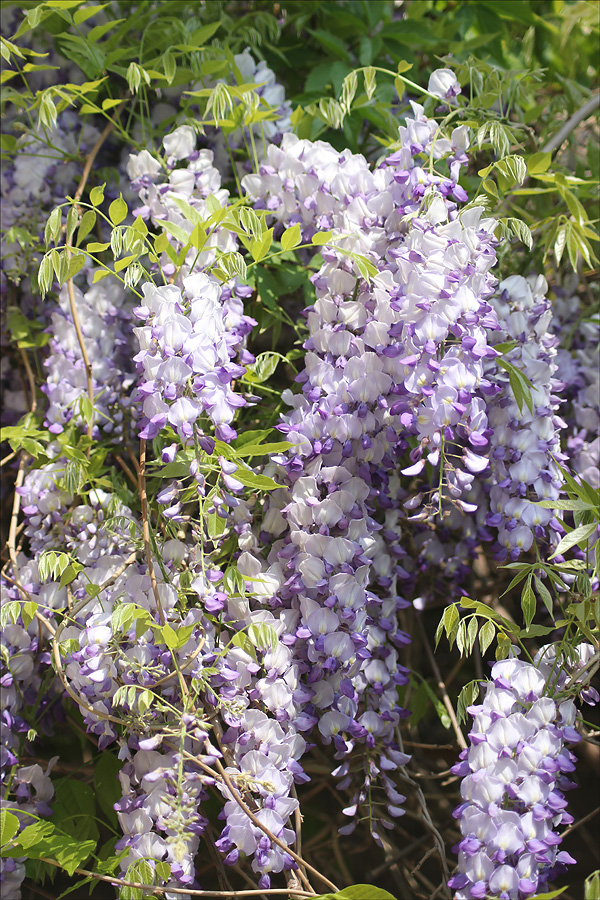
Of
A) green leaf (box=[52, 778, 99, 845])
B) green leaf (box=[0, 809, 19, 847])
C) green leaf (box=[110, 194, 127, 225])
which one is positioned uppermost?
green leaf (box=[110, 194, 127, 225])

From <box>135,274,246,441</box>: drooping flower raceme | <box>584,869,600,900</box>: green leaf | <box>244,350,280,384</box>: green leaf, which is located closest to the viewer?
<box>584,869,600,900</box>: green leaf

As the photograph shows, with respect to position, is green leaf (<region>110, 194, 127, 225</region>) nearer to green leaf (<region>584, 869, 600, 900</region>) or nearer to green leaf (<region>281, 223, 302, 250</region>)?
green leaf (<region>281, 223, 302, 250</region>)

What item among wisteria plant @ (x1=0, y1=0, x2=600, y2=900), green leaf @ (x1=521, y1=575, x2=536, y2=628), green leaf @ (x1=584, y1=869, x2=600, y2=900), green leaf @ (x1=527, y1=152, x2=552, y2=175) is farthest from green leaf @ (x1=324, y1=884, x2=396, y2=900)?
green leaf @ (x1=527, y1=152, x2=552, y2=175)

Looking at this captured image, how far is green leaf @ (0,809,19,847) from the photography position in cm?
105

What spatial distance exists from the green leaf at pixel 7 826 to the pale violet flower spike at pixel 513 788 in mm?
589

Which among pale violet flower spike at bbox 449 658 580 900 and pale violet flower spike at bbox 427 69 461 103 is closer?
pale violet flower spike at bbox 449 658 580 900

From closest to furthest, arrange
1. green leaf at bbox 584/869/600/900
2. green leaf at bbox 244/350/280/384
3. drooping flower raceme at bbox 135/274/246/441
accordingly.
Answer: green leaf at bbox 584/869/600/900
drooping flower raceme at bbox 135/274/246/441
green leaf at bbox 244/350/280/384

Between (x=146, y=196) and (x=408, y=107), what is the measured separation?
1.75 ft

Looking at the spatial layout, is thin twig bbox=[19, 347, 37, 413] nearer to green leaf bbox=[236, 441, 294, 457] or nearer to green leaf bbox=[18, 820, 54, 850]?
green leaf bbox=[236, 441, 294, 457]

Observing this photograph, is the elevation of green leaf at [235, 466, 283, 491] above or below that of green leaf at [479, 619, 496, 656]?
above

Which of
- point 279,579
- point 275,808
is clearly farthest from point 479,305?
point 275,808

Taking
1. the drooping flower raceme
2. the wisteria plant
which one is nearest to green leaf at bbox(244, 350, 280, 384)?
the wisteria plant

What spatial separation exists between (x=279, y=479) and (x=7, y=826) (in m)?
0.61

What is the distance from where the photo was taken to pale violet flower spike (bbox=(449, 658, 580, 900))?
0.94 metres
